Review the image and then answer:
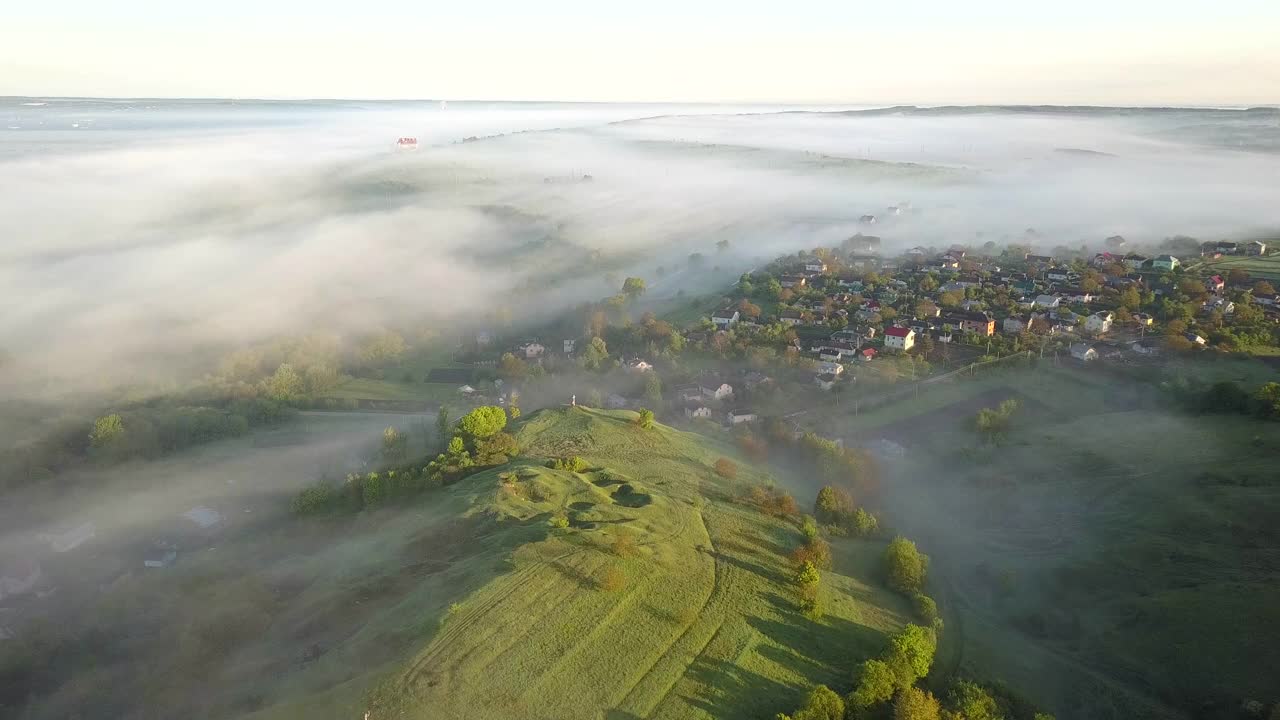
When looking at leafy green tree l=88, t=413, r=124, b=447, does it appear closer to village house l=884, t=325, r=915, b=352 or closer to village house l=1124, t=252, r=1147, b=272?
village house l=884, t=325, r=915, b=352

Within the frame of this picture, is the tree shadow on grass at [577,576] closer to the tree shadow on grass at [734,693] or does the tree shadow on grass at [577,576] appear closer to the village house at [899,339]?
the tree shadow on grass at [734,693]

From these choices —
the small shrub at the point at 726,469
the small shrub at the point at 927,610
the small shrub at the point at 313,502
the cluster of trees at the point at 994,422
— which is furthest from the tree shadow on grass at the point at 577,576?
the cluster of trees at the point at 994,422

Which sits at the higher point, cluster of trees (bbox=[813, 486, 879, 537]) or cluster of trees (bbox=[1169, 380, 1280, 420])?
cluster of trees (bbox=[1169, 380, 1280, 420])

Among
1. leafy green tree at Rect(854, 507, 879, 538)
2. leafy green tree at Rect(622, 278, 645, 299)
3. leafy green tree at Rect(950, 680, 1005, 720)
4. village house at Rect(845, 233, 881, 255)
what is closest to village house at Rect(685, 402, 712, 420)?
leafy green tree at Rect(854, 507, 879, 538)

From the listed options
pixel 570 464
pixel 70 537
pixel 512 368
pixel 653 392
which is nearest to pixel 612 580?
pixel 570 464

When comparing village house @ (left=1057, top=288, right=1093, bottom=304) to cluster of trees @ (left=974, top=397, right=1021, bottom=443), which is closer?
cluster of trees @ (left=974, top=397, right=1021, bottom=443)

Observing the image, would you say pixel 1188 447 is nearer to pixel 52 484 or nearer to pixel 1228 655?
pixel 1228 655

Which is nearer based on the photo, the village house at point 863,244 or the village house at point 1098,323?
the village house at point 1098,323
